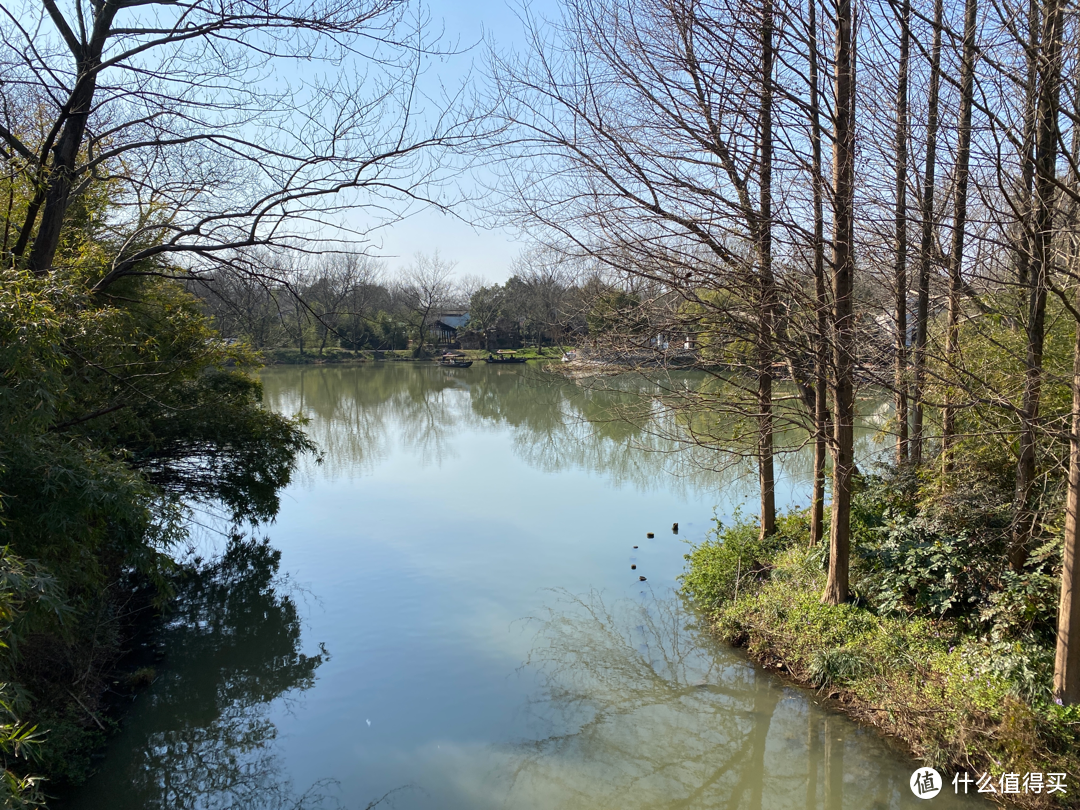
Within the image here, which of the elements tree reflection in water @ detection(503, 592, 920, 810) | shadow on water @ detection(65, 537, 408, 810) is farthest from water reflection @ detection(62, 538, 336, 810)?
tree reflection in water @ detection(503, 592, 920, 810)

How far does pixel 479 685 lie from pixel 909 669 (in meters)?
3.65

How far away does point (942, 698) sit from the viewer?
197 inches

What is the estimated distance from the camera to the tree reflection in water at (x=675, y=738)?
504 centimetres

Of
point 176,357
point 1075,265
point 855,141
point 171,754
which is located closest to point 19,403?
point 171,754

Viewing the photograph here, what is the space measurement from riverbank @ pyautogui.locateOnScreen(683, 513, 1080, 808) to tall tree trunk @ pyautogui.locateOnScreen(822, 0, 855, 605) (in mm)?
505

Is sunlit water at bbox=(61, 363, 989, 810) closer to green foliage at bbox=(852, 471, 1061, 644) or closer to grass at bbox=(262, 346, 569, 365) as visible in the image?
green foliage at bbox=(852, 471, 1061, 644)

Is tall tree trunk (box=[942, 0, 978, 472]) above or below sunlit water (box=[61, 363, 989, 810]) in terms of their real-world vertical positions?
above

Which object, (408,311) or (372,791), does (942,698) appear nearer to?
(372,791)

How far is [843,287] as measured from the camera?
585 cm

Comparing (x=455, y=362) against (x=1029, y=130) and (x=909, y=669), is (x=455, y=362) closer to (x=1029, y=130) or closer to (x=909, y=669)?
(x=909, y=669)

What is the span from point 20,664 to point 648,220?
20.5 ft

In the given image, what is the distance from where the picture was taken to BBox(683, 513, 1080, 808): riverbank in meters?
4.43

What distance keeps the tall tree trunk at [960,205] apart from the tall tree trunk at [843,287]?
716 millimetres

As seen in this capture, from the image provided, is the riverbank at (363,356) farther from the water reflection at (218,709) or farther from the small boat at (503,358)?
the water reflection at (218,709)
